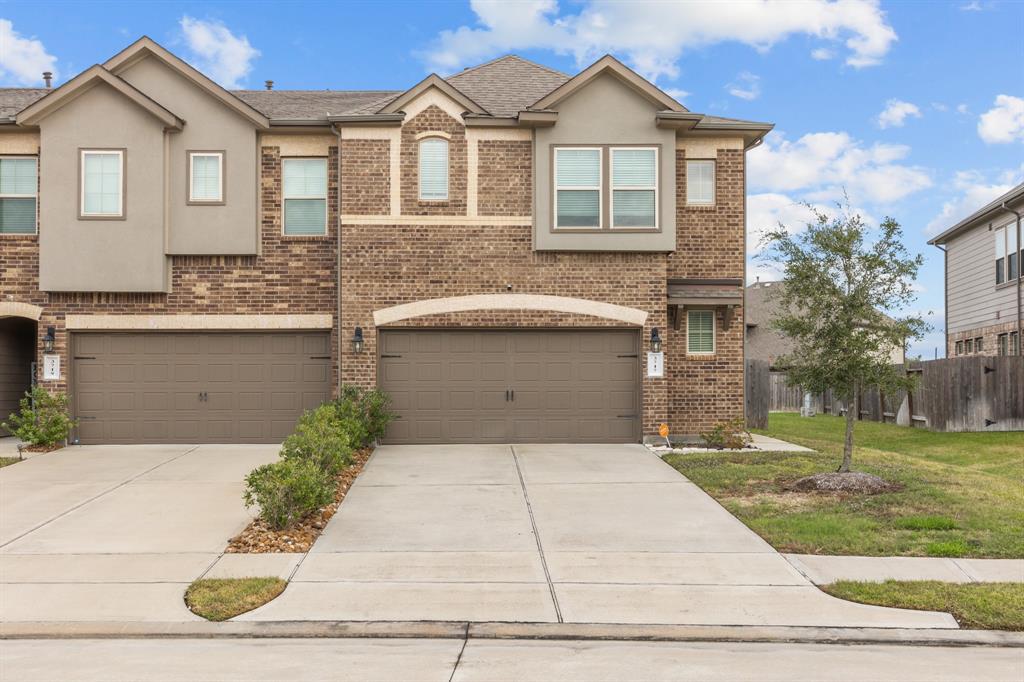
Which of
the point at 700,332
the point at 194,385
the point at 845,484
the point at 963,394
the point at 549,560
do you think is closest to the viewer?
the point at 549,560

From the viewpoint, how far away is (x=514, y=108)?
1688 cm

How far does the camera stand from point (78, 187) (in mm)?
16172

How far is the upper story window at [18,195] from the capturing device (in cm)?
1666

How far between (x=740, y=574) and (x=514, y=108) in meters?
11.3

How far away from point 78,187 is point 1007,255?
25.9m

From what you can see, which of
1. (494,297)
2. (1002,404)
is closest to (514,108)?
(494,297)

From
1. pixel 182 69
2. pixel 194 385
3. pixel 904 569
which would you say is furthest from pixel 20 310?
pixel 904 569

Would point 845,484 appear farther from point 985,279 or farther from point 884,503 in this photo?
point 985,279

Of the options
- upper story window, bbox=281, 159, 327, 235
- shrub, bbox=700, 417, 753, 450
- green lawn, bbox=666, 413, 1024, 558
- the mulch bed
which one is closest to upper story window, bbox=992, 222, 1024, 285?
green lawn, bbox=666, 413, 1024, 558

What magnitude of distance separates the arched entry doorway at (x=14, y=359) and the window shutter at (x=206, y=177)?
15.6 ft

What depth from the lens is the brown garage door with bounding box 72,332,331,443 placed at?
1669 cm

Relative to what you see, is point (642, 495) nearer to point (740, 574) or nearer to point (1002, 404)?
point (740, 574)

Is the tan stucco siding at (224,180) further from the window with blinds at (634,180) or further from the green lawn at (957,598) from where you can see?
the green lawn at (957,598)

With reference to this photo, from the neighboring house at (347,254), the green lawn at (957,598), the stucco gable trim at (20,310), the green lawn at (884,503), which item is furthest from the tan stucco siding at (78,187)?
the green lawn at (957,598)
